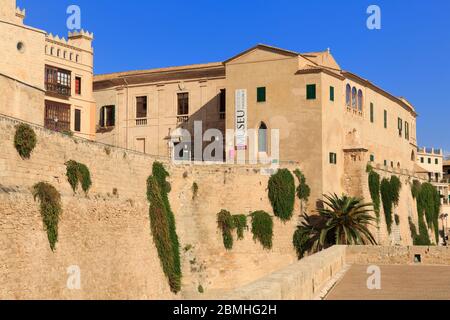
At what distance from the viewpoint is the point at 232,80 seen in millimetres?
39906

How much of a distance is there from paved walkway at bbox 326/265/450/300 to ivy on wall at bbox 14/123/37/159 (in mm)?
9965

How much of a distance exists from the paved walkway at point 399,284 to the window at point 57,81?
19547 millimetres

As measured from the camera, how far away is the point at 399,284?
19.6 meters

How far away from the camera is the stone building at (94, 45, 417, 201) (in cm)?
3797

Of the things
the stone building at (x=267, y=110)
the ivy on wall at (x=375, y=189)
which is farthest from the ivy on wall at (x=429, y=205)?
the ivy on wall at (x=375, y=189)

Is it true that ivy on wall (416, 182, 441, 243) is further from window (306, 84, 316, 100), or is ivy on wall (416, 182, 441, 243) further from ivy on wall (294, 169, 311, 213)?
window (306, 84, 316, 100)

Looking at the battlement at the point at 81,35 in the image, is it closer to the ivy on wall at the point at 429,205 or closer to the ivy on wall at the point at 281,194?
the ivy on wall at the point at 281,194

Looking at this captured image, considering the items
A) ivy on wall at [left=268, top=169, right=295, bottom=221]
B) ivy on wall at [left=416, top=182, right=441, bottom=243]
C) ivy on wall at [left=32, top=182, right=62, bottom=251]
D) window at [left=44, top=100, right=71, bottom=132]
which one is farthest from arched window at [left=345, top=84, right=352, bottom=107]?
ivy on wall at [left=32, top=182, right=62, bottom=251]

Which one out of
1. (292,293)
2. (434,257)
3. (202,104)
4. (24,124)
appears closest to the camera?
(292,293)

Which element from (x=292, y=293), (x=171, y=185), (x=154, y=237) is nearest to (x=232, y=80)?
(x=171, y=185)

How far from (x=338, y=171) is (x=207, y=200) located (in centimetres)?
904

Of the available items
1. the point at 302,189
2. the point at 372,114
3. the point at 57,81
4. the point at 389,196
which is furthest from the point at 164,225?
the point at 372,114

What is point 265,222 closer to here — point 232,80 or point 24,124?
point 232,80

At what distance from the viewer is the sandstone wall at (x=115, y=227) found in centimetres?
2002
